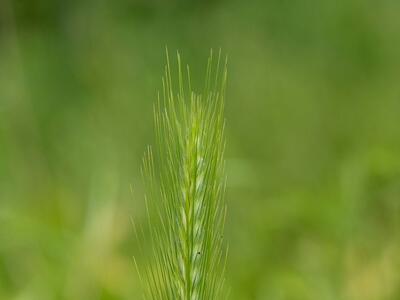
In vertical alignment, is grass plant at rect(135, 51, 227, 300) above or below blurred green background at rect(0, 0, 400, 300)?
above

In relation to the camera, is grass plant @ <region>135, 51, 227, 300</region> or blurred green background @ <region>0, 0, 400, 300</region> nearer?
grass plant @ <region>135, 51, 227, 300</region>

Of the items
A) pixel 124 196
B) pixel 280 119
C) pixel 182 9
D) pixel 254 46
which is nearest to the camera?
pixel 124 196

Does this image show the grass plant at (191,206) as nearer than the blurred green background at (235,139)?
Yes

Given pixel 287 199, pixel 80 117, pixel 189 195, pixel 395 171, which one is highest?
pixel 189 195

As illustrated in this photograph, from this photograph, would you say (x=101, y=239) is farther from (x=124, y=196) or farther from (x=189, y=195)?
(x=189, y=195)

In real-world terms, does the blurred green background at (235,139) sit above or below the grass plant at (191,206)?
below

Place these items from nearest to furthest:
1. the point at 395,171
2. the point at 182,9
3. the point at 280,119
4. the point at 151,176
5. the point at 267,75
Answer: the point at 151,176
the point at 395,171
the point at 280,119
the point at 267,75
the point at 182,9

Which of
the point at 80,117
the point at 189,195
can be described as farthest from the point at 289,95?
the point at 189,195

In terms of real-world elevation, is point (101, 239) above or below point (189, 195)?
below
